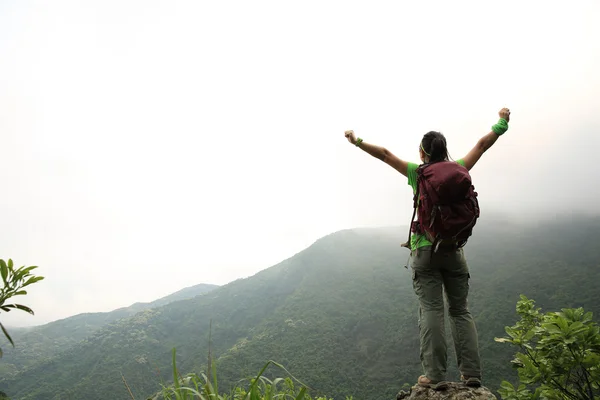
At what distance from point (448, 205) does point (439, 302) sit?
0.74 metres

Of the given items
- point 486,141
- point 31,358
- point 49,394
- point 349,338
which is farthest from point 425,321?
point 31,358

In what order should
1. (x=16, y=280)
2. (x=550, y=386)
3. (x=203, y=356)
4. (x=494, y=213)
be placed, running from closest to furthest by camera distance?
(x=16, y=280), (x=550, y=386), (x=203, y=356), (x=494, y=213)

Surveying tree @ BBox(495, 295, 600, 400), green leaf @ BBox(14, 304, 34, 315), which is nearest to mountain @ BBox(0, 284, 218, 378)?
green leaf @ BBox(14, 304, 34, 315)

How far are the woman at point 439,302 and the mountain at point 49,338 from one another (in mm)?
84594

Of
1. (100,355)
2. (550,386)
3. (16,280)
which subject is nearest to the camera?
(16,280)

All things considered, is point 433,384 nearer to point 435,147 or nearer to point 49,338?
point 435,147

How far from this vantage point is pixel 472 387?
2.44 metres

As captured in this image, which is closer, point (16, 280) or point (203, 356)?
point (16, 280)

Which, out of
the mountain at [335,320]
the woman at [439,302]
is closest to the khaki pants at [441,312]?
the woman at [439,302]

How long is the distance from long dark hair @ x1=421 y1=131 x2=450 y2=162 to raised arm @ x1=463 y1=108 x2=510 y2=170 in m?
0.21

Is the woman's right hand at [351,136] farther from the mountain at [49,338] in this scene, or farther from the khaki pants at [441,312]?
the mountain at [49,338]

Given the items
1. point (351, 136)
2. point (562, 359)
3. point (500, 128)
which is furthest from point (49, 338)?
point (562, 359)

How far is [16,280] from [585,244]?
4213 inches

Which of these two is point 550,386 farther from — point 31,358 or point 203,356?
point 31,358
